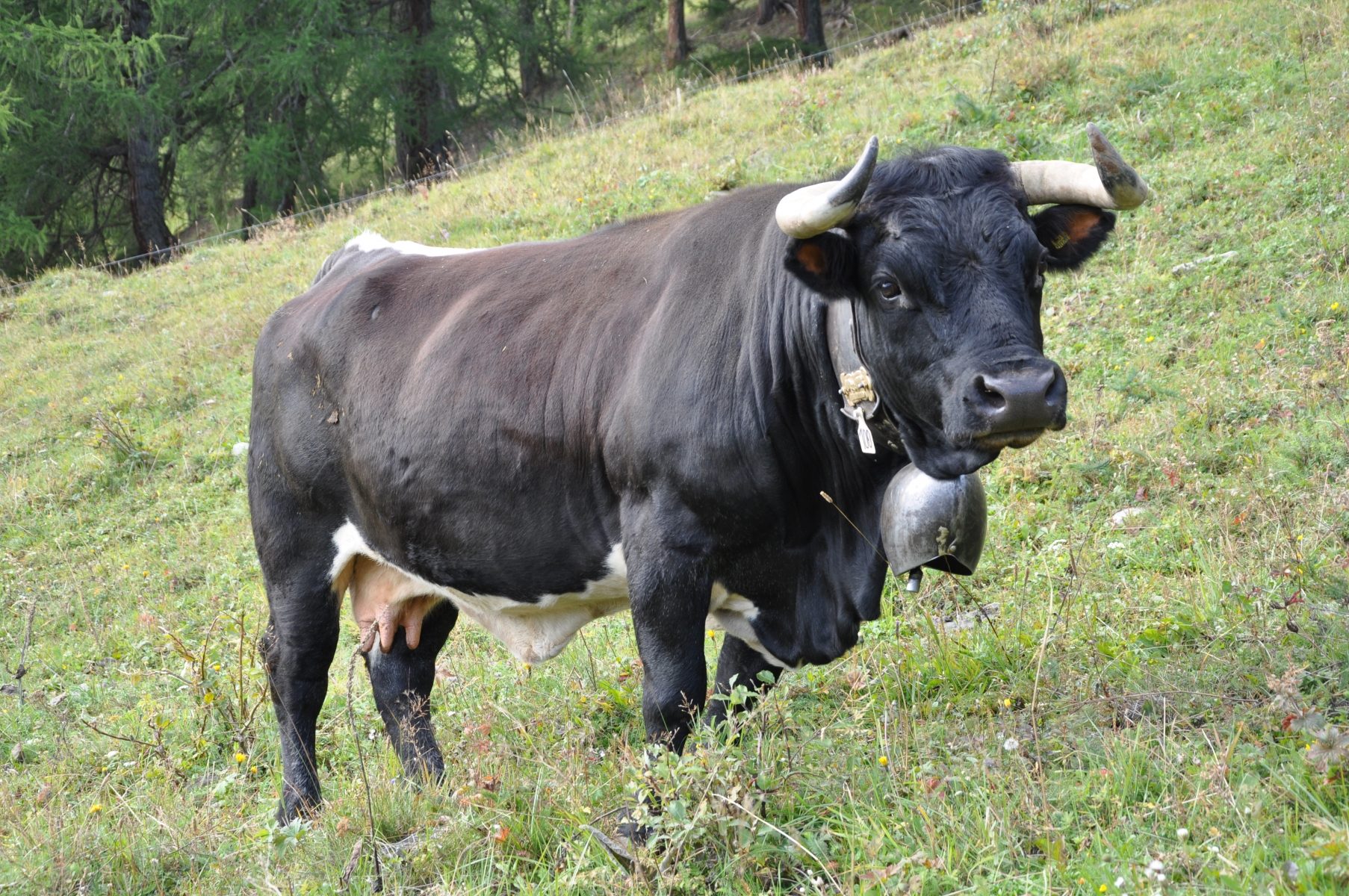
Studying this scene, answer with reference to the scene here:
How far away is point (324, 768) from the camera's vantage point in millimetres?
5949

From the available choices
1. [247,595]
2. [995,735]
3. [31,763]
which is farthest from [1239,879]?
[247,595]

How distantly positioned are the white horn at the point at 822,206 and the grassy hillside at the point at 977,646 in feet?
3.32

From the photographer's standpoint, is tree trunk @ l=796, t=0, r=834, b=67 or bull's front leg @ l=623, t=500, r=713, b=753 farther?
tree trunk @ l=796, t=0, r=834, b=67

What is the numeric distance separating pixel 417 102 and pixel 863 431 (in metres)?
25.7

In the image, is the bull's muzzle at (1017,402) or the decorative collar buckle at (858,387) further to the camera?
the decorative collar buckle at (858,387)

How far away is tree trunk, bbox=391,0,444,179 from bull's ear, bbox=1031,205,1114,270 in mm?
23823

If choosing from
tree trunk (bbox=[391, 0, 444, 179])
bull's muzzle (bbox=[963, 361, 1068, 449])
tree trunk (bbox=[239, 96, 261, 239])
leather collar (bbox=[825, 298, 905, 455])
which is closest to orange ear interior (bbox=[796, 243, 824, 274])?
leather collar (bbox=[825, 298, 905, 455])

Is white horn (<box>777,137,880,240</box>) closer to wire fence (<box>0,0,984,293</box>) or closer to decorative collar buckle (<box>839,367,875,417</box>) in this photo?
decorative collar buckle (<box>839,367,875,417</box>)

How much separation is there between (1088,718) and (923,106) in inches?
401

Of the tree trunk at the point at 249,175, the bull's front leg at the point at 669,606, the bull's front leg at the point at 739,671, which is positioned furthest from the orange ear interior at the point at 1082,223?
the tree trunk at the point at 249,175

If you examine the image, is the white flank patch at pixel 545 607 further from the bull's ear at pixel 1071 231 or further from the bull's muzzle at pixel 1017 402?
the bull's ear at pixel 1071 231

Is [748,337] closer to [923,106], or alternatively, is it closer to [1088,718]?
[1088,718]

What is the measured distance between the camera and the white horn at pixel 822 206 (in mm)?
3572

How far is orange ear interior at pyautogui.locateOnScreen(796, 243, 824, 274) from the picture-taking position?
3699 mm
